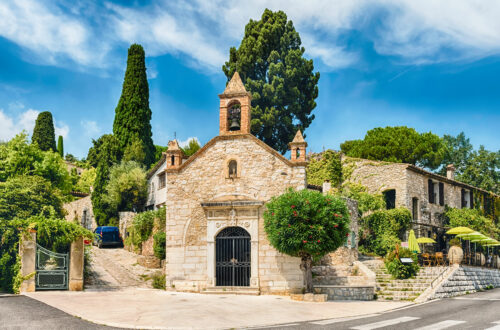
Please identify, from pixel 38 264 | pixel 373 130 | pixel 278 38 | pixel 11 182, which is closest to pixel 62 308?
pixel 38 264

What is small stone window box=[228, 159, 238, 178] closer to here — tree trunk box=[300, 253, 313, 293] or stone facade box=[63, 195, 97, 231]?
tree trunk box=[300, 253, 313, 293]

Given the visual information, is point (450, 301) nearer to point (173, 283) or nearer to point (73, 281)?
point (173, 283)

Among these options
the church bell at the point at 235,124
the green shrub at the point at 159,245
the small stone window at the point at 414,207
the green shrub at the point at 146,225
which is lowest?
the green shrub at the point at 159,245

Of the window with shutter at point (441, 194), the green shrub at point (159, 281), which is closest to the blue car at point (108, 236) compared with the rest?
the green shrub at point (159, 281)

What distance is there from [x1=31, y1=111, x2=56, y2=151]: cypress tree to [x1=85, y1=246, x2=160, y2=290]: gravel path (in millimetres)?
32468

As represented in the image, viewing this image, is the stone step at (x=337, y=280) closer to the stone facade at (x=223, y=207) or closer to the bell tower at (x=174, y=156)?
the stone facade at (x=223, y=207)

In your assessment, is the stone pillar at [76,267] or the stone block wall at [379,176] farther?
the stone block wall at [379,176]

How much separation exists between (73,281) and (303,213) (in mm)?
9601

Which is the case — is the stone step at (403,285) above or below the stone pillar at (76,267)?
below

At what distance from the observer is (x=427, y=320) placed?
1349 centimetres

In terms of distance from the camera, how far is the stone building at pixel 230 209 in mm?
20031

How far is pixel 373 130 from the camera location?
48.4 meters

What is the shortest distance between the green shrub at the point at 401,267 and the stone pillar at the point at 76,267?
1423cm

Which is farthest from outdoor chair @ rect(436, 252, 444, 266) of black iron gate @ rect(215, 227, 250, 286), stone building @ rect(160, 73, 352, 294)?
black iron gate @ rect(215, 227, 250, 286)
